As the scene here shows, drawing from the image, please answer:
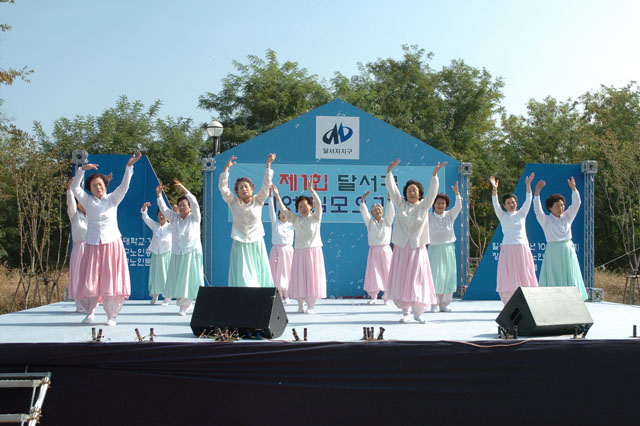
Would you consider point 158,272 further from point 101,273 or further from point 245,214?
point 101,273

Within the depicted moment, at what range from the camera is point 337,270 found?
935cm

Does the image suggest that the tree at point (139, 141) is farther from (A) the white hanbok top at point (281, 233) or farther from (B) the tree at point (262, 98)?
(A) the white hanbok top at point (281, 233)

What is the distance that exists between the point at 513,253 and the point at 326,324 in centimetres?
267

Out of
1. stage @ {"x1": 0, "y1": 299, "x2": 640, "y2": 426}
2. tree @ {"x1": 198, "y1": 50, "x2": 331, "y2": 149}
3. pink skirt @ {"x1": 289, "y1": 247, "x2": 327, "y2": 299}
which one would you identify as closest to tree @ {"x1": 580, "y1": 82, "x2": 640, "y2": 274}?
tree @ {"x1": 198, "y1": 50, "x2": 331, "y2": 149}

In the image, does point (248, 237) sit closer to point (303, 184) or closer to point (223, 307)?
point (223, 307)

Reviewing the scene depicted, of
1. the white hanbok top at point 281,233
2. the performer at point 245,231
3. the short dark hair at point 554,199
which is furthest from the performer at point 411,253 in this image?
the white hanbok top at point 281,233

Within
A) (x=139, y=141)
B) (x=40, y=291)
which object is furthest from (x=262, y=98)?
(x=40, y=291)

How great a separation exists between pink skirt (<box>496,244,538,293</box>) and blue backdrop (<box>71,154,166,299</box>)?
5.23 m

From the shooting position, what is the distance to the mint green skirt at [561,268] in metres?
6.95

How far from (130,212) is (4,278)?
7667 millimetres

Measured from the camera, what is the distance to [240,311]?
4.35 m

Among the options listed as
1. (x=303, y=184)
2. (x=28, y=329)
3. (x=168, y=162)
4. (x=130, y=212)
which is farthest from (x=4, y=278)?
(x=28, y=329)

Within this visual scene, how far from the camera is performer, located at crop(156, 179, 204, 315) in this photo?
6.80 metres

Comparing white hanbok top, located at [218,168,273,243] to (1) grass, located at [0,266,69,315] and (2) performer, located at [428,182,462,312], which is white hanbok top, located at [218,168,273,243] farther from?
(1) grass, located at [0,266,69,315]
